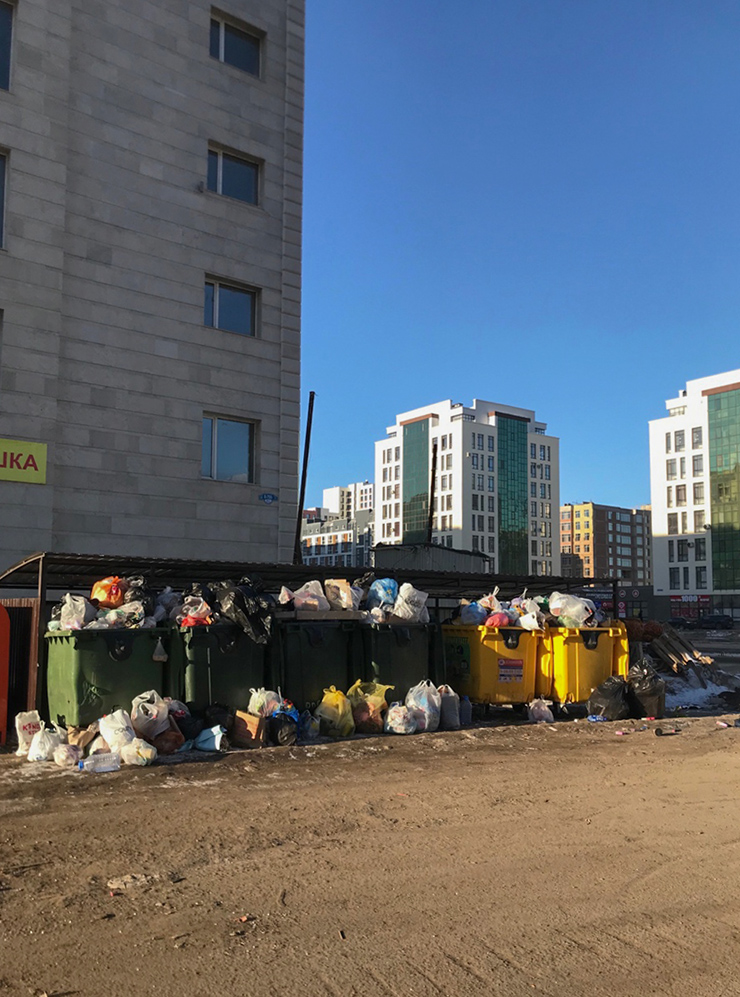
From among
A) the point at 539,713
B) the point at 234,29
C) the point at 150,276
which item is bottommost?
the point at 539,713

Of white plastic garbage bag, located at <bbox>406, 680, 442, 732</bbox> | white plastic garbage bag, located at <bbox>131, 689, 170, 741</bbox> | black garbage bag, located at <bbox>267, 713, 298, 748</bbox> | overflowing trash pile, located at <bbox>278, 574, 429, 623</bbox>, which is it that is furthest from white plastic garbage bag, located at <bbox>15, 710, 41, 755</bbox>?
white plastic garbage bag, located at <bbox>406, 680, 442, 732</bbox>

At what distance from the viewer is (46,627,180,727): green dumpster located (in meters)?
8.69

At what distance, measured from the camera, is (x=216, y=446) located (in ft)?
55.2

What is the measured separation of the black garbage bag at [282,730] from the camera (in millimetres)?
9047

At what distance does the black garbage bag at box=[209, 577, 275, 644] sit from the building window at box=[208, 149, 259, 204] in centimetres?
1041

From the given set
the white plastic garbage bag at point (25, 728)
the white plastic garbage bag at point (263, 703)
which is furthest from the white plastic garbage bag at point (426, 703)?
the white plastic garbage bag at point (25, 728)

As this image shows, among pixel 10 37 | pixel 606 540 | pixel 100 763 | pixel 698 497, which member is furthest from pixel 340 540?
pixel 100 763

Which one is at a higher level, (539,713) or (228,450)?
(228,450)

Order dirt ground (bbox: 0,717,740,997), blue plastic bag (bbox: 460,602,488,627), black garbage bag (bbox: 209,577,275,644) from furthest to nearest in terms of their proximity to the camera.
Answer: blue plastic bag (bbox: 460,602,488,627) < black garbage bag (bbox: 209,577,275,644) < dirt ground (bbox: 0,717,740,997)

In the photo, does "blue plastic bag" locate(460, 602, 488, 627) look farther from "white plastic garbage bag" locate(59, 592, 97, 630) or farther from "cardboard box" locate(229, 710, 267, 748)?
"white plastic garbage bag" locate(59, 592, 97, 630)

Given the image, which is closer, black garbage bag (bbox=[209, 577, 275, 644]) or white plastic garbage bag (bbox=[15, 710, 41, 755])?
white plastic garbage bag (bbox=[15, 710, 41, 755])

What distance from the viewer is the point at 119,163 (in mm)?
15680

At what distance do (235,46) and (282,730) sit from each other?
15042mm

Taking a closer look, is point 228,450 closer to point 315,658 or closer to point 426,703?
point 315,658
